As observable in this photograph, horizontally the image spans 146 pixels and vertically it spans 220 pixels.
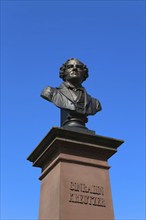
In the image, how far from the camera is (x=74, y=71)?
281 inches

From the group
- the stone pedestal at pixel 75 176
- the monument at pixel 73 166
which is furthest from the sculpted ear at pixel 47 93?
the stone pedestal at pixel 75 176

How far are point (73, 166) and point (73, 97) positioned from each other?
177 cm

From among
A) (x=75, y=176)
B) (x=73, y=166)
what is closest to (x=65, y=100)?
(x=73, y=166)

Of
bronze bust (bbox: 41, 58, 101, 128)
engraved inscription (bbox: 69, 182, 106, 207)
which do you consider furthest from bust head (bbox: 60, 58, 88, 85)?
engraved inscription (bbox: 69, 182, 106, 207)

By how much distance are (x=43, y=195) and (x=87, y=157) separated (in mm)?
1167

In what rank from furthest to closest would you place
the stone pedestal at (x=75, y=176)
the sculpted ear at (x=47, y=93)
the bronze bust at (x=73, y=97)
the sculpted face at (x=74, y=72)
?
the sculpted face at (x=74, y=72)
the sculpted ear at (x=47, y=93)
the bronze bust at (x=73, y=97)
the stone pedestal at (x=75, y=176)

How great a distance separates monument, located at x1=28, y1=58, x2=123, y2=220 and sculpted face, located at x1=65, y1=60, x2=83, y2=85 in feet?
1.85

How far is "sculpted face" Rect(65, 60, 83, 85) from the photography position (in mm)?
7066

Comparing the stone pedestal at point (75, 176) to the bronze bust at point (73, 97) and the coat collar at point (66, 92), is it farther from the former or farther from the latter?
the coat collar at point (66, 92)

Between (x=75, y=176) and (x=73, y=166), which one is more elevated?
(x=73, y=166)

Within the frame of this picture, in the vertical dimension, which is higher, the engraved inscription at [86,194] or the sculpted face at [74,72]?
the sculpted face at [74,72]

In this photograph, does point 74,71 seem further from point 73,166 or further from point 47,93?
point 73,166

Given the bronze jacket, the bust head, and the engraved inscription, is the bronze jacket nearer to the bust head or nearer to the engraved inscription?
the bust head

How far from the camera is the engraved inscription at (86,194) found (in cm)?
509
